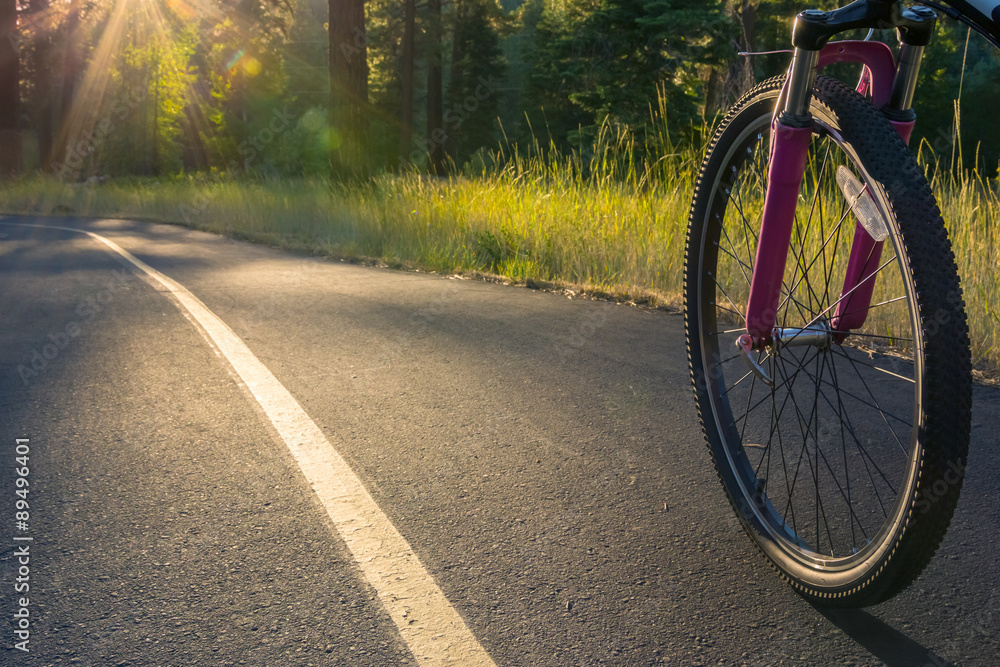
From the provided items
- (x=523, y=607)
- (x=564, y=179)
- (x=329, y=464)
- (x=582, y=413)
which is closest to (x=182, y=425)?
(x=329, y=464)

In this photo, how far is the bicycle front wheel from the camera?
1.64 meters

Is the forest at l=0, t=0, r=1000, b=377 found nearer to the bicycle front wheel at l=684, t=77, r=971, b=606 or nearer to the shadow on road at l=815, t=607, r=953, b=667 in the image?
the bicycle front wheel at l=684, t=77, r=971, b=606

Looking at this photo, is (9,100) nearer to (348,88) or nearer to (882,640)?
(348,88)

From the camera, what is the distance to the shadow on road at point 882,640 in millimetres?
1886

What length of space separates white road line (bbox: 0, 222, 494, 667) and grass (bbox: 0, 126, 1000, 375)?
3780mm

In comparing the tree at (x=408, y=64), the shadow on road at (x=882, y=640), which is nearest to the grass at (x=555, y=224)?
the shadow on road at (x=882, y=640)

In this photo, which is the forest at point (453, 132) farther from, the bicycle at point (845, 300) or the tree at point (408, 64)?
the bicycle at point (845, 300)

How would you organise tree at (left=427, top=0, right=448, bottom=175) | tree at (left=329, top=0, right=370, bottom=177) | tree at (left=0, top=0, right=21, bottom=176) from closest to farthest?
tree at (left=329, top=0, right=370, bottom=177)
tree at (left=0, top=0, right=21, bottom=176)
tree at (left=427, top=0, right=448, bottom=175)

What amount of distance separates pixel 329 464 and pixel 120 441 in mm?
1033

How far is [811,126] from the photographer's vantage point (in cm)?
218

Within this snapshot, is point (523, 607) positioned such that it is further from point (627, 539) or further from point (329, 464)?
point (329, 464)

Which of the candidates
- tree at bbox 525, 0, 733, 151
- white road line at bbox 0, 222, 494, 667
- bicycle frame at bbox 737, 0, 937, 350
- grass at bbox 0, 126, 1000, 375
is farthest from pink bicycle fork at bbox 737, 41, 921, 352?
tree at bbox 525, 0, 733, 151

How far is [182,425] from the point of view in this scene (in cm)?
359

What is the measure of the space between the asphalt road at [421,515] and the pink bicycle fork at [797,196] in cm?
73
